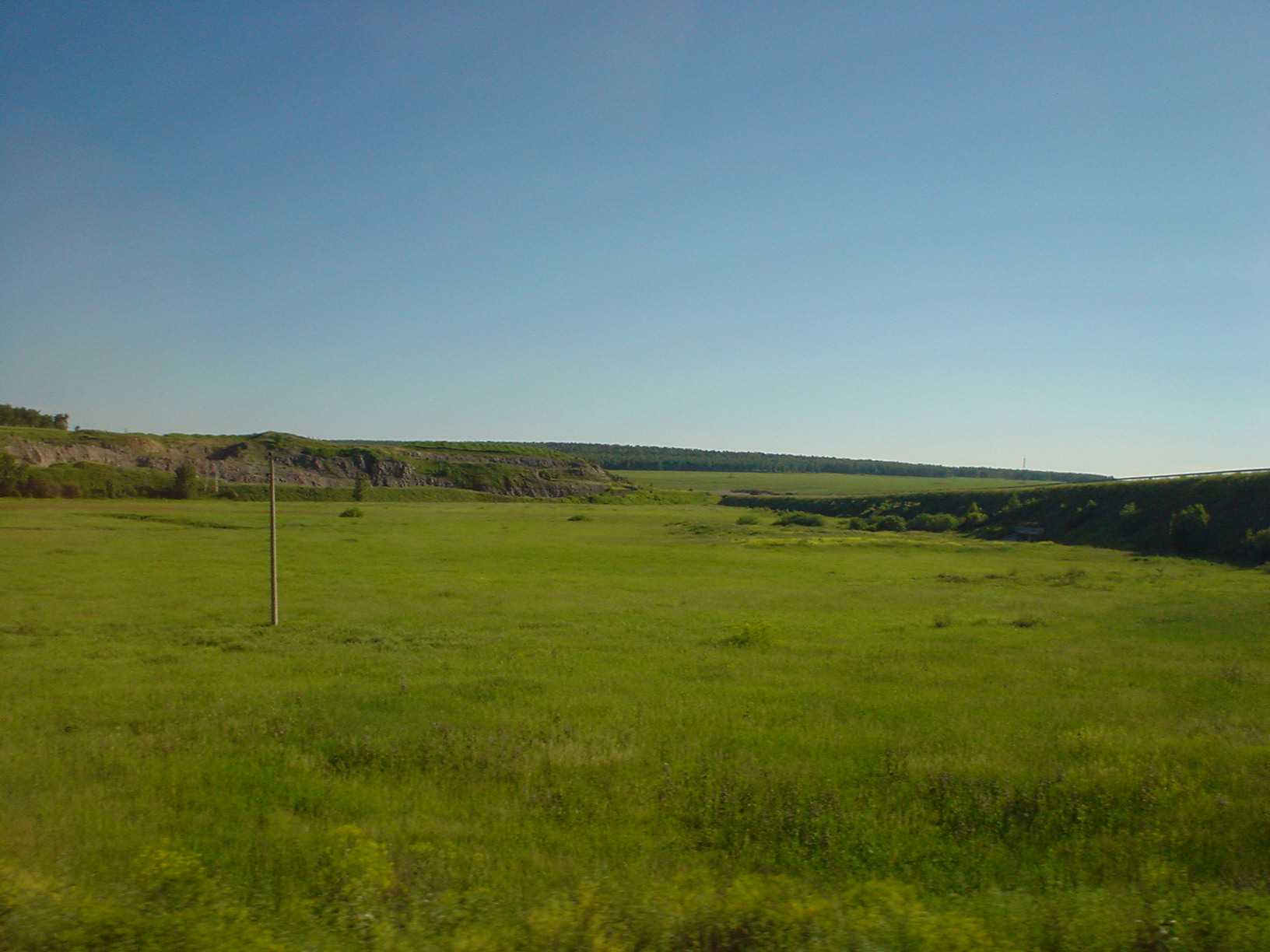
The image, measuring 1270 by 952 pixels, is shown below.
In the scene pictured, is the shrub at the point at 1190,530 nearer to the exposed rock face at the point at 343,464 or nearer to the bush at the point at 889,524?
the bush at the point at 889,524

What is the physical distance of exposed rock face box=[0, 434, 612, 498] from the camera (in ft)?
314

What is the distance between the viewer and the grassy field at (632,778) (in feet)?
20.4

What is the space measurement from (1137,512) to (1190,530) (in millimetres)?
7003

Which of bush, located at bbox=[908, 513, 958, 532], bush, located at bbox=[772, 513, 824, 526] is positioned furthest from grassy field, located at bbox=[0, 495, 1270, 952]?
bush, located at bbox=[772, 513, 824, 526]

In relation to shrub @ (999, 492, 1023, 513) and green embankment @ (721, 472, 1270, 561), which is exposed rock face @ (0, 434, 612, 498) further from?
shrub @ (999, 492, 1023, 513)

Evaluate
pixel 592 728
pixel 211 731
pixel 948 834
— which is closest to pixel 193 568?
pixel 211 731

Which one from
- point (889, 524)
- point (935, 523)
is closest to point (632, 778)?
point (935, 523)

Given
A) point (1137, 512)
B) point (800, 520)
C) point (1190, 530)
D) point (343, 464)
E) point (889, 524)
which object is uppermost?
point (343, 464)

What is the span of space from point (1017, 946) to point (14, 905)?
22.9 feet

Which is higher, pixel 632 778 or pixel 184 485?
pixel 184 485

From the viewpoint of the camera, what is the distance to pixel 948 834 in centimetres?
848

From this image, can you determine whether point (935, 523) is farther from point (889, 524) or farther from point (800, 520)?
point (800, 520)

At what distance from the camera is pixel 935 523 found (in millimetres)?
74750

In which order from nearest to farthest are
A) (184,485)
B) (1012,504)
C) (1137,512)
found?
(1137,512) → (1012,504) → (184,485)
